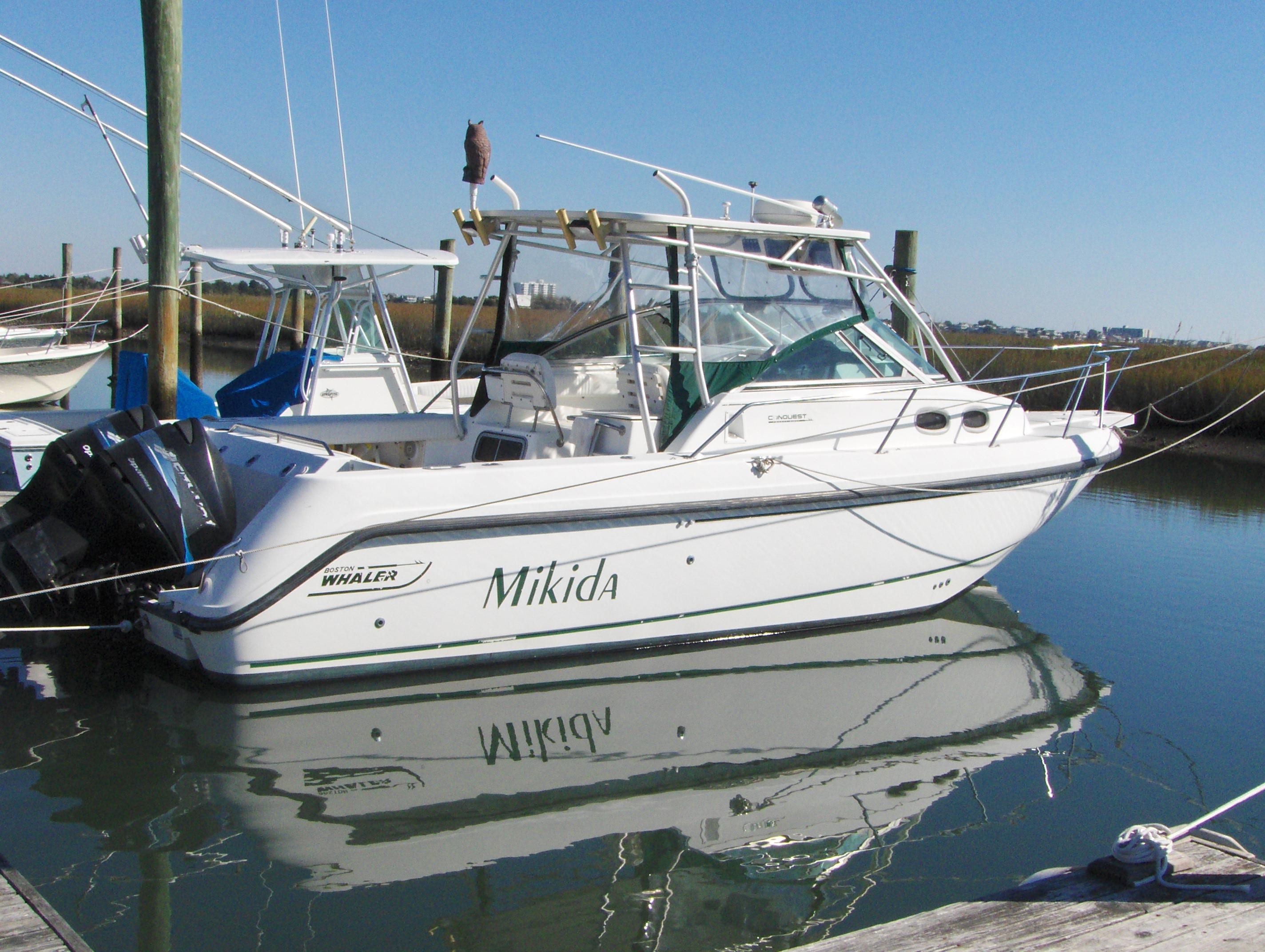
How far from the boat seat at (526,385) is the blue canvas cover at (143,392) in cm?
276

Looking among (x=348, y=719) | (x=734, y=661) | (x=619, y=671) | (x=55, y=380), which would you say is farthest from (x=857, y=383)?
(x=55, y=380)

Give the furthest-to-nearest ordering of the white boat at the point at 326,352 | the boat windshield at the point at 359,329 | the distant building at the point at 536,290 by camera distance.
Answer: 1. the boat windshield at the point at 359,329
2. the white boat at the point at 326,352
3. the distant building at the point at 536,290

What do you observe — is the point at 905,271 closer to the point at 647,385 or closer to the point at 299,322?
the point at 647,385

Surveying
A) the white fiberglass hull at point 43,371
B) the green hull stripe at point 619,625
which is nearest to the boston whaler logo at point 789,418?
the green hull stripe at point 619,625

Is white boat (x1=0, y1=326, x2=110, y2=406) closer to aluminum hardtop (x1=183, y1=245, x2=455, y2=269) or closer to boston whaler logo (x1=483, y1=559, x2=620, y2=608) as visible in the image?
aluminum hardtop (x1=183, y1=245, x2=455, y2=269)

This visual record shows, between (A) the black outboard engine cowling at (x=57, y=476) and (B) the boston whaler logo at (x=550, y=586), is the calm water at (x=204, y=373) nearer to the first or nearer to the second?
(A) the black outboard engine cowling at (x=57, y=476)

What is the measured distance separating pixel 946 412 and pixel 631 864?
4.10m

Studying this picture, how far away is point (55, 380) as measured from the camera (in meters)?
20.5

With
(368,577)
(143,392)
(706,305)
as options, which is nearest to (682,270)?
(706,305)

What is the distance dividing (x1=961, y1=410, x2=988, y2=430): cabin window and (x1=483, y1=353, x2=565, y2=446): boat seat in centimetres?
257

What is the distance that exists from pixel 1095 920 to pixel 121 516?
179 inches

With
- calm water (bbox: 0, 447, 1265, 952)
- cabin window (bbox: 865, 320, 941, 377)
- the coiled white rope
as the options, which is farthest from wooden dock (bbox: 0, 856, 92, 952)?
cabin window (bbox: 865, 320, 941, 377)

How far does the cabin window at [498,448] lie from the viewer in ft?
22.6

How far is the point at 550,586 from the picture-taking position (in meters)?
5.72
